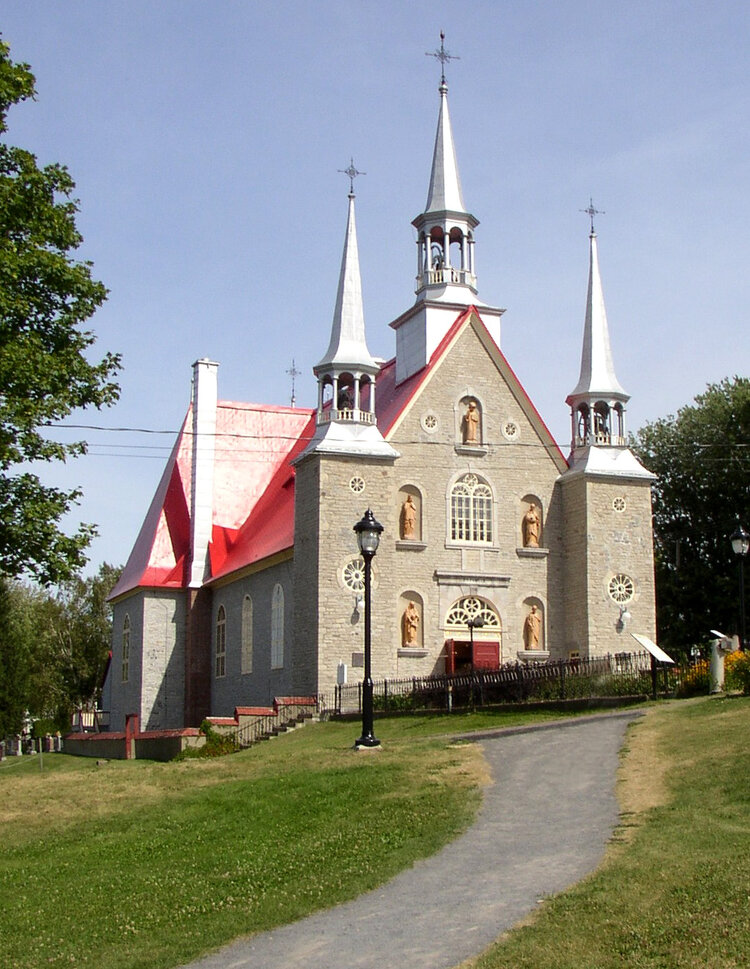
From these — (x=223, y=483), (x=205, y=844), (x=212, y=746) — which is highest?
(x=223, y=483)

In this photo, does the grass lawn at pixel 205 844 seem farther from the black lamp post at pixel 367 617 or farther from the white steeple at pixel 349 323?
the white steeple at pixel 349 323

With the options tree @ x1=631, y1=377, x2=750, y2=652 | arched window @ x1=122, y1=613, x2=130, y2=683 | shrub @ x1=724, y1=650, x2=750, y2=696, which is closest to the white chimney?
arched window @ x1=122, y1=613, x2=130, y2=683

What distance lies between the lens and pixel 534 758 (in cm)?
2083

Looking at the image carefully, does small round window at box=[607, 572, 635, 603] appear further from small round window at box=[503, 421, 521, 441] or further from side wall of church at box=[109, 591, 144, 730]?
side wall of church at box=[109, 591, 144, 730]

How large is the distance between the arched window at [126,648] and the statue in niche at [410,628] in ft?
49.5

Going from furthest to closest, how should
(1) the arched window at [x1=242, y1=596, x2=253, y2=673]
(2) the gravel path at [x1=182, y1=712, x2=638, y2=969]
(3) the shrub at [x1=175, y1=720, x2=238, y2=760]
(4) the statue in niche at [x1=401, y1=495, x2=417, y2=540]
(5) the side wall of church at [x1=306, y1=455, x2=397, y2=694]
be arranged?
(1) the arched window at [x1=242, y1=596, x2=253, y2=673] → (4) the statue in niche at [x1=401, y1=495, x2=417, y2=540] → (5) the side wall of church at [x1=306, y1=455, x2=397, y2=694] → (3) the shrub at [x1=175, y1=720, x2=238, y2=760] → (2) the gravel path at [x1=182, y1=712, x2=638, y2=969]

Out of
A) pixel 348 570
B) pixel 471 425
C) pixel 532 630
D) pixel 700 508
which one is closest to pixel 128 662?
pixel 348 570

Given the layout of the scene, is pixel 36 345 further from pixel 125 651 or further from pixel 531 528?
pixel 125 651

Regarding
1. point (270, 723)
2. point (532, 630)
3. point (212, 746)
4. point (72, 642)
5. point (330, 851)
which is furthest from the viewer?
point (72, 642)

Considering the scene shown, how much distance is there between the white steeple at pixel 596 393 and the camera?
41250 millimetres

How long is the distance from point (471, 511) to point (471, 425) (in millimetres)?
2787

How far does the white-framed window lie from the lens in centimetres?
4953

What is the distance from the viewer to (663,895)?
11.1 meters

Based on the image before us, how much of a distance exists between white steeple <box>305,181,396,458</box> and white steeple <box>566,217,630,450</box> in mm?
6891
